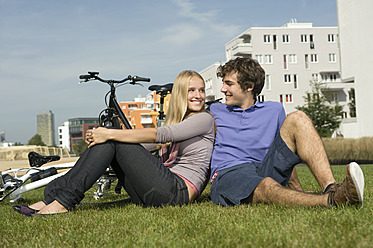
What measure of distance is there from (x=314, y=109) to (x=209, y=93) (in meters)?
27.6

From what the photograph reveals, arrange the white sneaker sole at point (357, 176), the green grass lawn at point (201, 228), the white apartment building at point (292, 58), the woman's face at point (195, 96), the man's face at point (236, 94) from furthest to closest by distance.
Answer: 1. the white apartment building at point (292, 58)
2. the man's face at point (236, 94)
3. the woman's face at point (195, 96)
4. the white sneaker sole at point (357, 176)
5. the green grass lawn at point (201, 228)

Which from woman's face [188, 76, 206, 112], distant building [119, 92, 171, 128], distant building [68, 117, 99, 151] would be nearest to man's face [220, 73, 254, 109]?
woman's face [188, 76, 206, 112]

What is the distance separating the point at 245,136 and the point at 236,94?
456 millimetres

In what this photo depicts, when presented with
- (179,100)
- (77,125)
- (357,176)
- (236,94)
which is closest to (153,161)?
(179,100)

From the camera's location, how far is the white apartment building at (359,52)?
101 feet

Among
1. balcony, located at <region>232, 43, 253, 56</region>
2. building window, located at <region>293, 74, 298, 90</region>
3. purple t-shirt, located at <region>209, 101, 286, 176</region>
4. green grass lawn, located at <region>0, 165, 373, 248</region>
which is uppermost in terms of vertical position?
balcony, located at <region>232, 43, 253, 56</region>

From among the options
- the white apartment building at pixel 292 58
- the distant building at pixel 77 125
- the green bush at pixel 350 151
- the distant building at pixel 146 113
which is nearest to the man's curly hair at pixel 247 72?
the distant building at pixel 146 113

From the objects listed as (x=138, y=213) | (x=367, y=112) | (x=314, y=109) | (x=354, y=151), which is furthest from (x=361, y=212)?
(x=314, y=109)

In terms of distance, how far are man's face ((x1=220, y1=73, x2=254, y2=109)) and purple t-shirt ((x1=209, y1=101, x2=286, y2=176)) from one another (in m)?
0.12

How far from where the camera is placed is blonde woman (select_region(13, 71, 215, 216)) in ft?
11.6

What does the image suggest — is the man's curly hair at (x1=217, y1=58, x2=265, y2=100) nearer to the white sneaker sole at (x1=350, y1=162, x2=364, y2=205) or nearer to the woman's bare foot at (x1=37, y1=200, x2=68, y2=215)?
the white sneaker sole at (x1=350, y1=162, x2=364, y2=205)

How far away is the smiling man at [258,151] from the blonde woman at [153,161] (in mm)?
194

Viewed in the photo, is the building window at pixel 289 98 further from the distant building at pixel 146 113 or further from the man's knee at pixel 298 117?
the man's knee at pixel 298 117

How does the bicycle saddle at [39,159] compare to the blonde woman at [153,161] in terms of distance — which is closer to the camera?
the blonde woman at [153,161]
